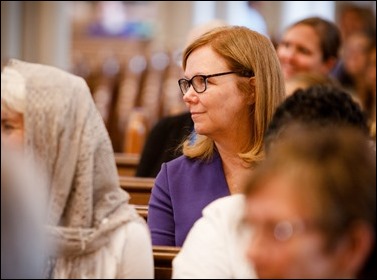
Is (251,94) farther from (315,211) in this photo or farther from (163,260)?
(315,211)

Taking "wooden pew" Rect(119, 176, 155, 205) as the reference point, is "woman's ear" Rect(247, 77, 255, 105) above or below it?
above

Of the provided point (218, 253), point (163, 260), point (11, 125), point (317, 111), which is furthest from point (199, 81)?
point (218, 253)

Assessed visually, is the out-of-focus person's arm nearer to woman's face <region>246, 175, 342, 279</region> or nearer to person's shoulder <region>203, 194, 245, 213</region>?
person's shoulder <region>203, 194, 245, 213</region>

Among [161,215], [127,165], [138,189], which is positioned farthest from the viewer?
[127,165]

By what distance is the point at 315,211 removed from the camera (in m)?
1.80

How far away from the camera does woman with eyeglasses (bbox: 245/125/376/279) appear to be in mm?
1805

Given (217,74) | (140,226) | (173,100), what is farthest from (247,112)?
(173,100)

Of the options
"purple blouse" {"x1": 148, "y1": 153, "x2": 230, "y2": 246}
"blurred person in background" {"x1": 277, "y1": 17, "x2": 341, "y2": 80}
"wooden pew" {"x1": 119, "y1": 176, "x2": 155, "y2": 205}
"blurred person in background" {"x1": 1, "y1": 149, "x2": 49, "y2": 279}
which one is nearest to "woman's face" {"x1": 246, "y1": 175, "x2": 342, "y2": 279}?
"blurred person in background" {"x1": 1, "y1": 149, "x2": 49, "y2": 279}

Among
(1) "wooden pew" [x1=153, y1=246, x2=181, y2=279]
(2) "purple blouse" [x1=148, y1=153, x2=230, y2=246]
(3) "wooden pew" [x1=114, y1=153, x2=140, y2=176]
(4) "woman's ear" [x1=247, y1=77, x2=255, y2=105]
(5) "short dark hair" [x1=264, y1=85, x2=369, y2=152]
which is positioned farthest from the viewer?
(3) "wooden pew" [x1=114, y1=153, x2=140, y2=176]

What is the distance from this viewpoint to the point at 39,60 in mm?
13758

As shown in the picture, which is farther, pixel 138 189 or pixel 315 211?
pixel 138 189

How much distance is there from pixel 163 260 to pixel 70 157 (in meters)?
0.58

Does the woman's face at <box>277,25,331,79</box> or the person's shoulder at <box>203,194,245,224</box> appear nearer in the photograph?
the person's shoulder at <box>203,194,245,224</box>

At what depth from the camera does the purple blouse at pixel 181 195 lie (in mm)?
3152
